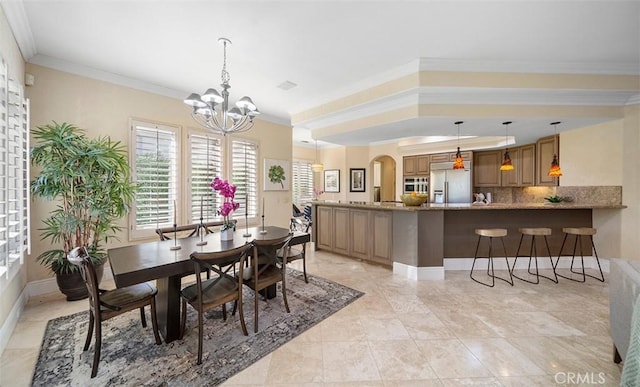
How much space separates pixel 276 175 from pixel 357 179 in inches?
119

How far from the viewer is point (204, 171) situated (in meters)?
4.29

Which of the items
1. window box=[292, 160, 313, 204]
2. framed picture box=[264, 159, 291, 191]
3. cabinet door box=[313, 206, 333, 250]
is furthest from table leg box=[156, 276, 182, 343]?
window box=[292, 160, 313, 204]

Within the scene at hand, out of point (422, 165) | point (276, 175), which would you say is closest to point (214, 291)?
point (276, 175)

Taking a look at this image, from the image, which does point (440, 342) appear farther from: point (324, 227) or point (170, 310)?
point (324, 227)

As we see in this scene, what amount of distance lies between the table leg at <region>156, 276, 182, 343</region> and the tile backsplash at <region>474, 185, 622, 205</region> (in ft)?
19.2

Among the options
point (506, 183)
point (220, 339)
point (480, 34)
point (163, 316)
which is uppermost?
point (480, 34)

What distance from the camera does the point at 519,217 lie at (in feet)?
13.0

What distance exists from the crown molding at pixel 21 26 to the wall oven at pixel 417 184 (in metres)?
7.06

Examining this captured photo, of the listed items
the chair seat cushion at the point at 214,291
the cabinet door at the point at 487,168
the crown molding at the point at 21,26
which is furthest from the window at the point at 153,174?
the cabinet door at the point at 487,168

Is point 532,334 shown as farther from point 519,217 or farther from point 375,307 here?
point 519,217

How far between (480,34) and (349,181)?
5317 millimetres

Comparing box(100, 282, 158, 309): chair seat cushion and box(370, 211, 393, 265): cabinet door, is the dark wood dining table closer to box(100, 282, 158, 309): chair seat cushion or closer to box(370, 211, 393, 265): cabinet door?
box(100, 282, 158, 309): chair seat cushion

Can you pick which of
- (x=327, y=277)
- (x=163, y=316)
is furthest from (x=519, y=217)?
(x=163, y=316)

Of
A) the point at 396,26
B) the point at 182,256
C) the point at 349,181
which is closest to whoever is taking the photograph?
the point at 182,256
